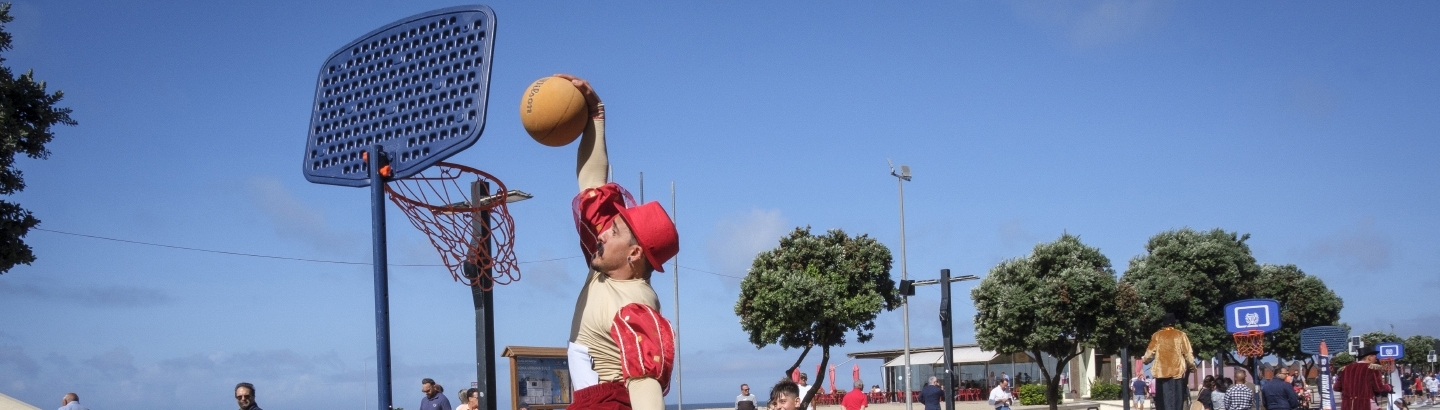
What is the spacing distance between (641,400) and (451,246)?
2.86 meters

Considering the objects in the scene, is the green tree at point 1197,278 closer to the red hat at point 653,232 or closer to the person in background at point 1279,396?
the person in background at point 1279,396

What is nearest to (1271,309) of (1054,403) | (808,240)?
(1054,403)

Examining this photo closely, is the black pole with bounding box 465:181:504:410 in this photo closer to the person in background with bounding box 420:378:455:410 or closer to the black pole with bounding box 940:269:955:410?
the person in background with bounding box 420:378:455:410

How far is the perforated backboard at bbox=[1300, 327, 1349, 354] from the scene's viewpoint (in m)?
22.4

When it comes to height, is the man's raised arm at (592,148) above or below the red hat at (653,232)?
above

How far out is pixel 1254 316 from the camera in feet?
61.3

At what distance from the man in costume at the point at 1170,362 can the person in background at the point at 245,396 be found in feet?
35.8

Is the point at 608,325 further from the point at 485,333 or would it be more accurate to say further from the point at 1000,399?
the point at 1000,399

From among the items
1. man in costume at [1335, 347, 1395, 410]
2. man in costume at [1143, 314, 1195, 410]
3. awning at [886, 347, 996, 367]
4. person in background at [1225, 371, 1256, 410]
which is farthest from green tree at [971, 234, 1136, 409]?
awning at [886, 347, 996, 367]

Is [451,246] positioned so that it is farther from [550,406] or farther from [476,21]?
[550,406]

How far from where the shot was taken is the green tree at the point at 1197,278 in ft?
117

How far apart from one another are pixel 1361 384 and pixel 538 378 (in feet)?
34.8

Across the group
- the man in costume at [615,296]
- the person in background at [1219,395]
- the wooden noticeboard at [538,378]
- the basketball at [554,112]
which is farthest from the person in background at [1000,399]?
the basketball at [554,112]

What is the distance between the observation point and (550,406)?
14016mm
